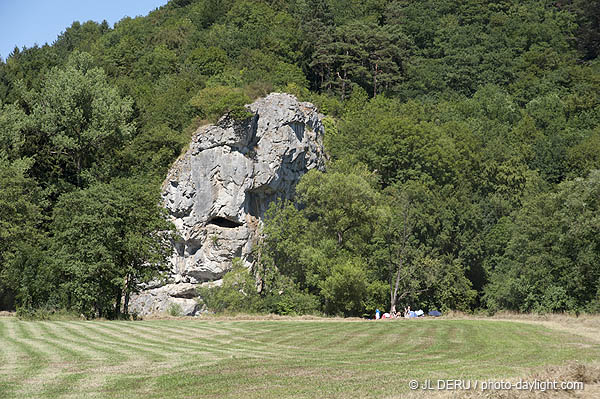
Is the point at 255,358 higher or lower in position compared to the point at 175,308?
higher

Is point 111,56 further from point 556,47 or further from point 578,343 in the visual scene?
point 578,343

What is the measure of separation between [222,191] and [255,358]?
38.4 meters

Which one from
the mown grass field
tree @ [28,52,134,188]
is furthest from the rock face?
the mown grass field

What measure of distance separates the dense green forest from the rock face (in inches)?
75.8

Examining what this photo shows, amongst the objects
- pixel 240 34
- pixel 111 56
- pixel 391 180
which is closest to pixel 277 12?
pixel 240 34

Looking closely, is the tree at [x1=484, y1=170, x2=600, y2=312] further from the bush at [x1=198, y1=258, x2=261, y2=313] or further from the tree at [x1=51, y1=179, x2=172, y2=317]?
the tree at [x1=51, y1=179, x2=172, y2=317]

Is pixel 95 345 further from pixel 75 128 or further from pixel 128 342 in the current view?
pixel 75 128

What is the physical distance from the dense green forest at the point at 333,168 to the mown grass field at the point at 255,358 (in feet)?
48.8

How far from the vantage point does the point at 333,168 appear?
6619 cm

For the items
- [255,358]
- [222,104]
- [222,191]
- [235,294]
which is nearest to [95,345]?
[255,358]

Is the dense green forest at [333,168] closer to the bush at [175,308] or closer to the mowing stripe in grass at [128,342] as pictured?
the bush at [175,308]

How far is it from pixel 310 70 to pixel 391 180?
1154 inches

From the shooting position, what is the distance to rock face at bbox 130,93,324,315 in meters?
57.8

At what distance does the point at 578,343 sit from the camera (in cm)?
2855
